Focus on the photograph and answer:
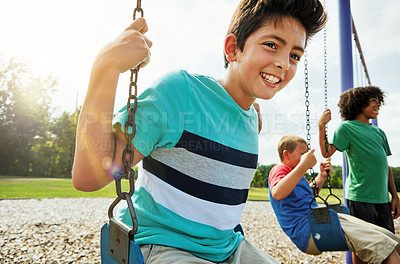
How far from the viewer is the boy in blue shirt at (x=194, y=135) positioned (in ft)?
2.64

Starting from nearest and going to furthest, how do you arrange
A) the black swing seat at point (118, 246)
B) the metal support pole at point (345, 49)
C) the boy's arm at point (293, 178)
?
1. the black swing seat at point (118, 246)
2. the boy's arm at point (293, 178)
3. the metal support pole at point (345, 49)

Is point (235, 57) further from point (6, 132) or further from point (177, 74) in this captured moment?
point (6, 132)

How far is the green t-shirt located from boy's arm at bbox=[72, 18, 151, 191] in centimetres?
221

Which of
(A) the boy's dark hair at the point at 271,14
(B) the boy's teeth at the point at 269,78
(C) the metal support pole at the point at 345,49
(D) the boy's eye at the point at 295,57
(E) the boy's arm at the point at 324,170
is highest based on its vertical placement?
(C) the metal support pole at the point at 345,49

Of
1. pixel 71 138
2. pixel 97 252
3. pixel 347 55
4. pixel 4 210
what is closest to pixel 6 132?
pixel 71 138

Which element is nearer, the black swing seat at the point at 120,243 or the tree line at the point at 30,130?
the black swing seat at the point at 120,243

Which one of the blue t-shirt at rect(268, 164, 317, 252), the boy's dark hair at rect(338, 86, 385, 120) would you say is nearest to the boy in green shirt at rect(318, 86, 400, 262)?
the boy's dark hair at rect(338, 86, 385, 120)

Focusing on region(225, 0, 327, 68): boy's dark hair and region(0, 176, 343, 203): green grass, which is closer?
region(225, 0, 327, 68): boy's dark hair

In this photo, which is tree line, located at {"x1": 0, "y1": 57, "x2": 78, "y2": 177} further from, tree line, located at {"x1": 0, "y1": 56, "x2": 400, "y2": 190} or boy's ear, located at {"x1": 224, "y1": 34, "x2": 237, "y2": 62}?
boy's ear, located at {"x1": 224, "y1": 34, "x2": 237, "y2": 62}

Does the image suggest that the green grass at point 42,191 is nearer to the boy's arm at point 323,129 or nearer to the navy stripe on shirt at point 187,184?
the boy's arm at point 323,129

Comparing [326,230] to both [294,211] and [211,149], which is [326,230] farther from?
[211,149]

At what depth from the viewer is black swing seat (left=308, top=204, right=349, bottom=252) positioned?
1.80 meters

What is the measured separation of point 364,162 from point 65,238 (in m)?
3.66

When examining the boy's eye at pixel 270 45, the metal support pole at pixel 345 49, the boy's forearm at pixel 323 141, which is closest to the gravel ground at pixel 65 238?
the metal support pole at pixel 345 49
